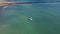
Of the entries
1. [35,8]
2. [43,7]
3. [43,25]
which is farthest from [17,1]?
[43,25]

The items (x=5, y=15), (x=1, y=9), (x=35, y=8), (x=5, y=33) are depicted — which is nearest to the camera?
(x=5, y=33)

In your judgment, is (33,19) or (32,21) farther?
(33,19)

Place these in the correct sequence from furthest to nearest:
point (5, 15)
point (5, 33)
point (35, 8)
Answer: point (35, 8), point (5, 15), point (5, 33)

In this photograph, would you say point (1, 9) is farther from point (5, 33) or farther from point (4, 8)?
point (5, 33)

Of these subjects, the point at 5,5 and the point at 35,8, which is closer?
the point at 5,5
